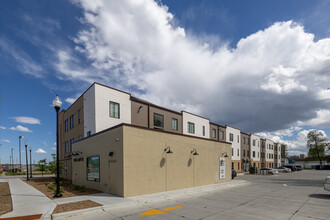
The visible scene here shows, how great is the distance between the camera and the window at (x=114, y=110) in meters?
22.3

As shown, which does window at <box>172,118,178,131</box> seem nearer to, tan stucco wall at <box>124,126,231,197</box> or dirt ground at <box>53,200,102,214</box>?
tan stucco wall at <box>124,126,231,197</box>

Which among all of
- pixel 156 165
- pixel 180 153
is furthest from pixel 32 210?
pixel 180 153

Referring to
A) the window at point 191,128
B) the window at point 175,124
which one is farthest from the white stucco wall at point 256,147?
the window at point 175,124

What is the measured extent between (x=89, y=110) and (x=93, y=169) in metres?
8.47

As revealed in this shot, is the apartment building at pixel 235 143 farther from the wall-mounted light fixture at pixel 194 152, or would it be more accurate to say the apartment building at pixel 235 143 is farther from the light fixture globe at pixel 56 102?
the light fixture globe at pixel 56 102

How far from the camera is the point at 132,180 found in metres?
12.0

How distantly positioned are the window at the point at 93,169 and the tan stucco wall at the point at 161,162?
3984 mm

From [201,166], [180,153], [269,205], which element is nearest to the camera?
[269,205]

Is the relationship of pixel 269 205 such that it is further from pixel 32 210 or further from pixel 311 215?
pixel 32 210

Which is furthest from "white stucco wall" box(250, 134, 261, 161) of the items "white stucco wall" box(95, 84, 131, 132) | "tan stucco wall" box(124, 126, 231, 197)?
"white stucco wall" box(95, 84, 131, 132)

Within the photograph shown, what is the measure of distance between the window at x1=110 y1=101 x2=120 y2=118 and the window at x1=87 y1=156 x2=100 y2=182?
6929mm

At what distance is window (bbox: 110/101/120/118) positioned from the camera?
22328mm

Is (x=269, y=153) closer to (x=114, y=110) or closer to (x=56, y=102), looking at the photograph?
(x=114, y=110)

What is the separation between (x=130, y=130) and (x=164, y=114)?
17.8 m
